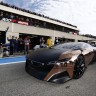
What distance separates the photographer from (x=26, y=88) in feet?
15.1

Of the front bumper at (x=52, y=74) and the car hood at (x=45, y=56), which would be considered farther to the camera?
the car hood at (x=45, y=56)

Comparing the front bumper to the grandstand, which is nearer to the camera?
the front bumper

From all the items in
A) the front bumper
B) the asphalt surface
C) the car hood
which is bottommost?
the asphalt surface

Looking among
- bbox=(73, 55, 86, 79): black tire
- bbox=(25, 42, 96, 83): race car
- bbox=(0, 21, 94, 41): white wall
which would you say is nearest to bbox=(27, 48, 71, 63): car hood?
bbox=(25, 42, 96, 83): race car

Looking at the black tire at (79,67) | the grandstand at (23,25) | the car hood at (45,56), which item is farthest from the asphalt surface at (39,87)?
the grandstand at (23,25)

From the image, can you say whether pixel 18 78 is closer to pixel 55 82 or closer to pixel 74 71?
pixel 55 82

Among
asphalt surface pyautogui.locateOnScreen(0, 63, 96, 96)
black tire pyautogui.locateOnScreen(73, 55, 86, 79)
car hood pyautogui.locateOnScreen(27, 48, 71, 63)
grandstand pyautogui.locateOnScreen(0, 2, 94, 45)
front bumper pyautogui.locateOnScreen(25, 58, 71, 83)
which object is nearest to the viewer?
asphalt surface pyautogui.locateOnScreen(0, 63, 96, 96)

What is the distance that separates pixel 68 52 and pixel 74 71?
0.62 m

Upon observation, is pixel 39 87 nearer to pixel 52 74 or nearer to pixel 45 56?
pixel 52 74

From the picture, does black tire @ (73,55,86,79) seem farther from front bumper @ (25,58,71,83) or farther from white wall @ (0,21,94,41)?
white wall @ (0,21,94,41)

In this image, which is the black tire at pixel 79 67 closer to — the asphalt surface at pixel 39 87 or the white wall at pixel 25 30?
the asphalt surface at pixel 39 87

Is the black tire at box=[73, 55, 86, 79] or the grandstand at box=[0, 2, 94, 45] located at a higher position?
the grandstand at box=[0, 2, 94, 45]

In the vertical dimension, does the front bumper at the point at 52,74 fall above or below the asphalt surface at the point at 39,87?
above

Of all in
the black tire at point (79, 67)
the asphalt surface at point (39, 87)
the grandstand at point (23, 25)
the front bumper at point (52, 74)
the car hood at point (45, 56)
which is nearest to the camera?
the asphalt surface at point (39, 87)
